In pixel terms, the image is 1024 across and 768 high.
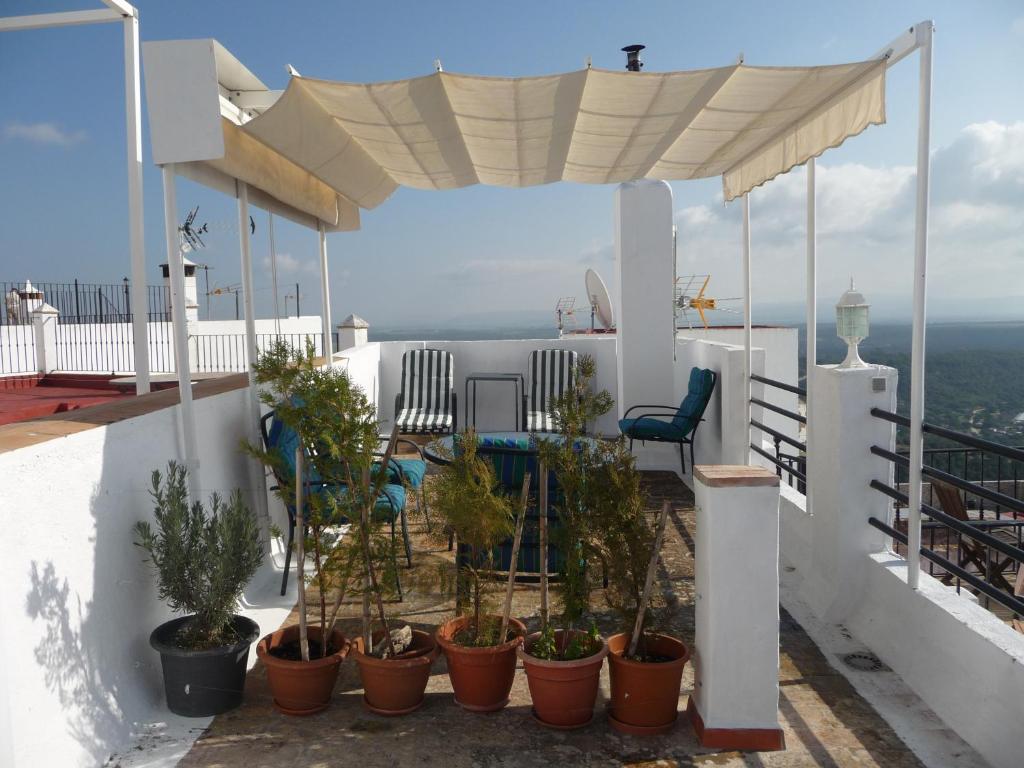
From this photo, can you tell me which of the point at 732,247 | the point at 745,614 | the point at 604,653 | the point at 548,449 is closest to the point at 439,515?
the point at 548,449

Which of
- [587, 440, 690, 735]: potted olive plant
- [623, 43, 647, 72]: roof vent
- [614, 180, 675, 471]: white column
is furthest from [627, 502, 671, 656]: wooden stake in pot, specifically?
[614, 180, 675, 471]: white column

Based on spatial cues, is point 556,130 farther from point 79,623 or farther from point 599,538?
point 79,623

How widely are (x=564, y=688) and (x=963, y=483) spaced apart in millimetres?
1611

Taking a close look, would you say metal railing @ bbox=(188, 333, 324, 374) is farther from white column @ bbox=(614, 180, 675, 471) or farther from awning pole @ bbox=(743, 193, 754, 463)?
awning pole @ bbox=(743, 193, 754, 463)

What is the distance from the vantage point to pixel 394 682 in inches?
112

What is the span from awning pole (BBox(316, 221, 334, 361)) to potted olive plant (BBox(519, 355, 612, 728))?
10.5 feet

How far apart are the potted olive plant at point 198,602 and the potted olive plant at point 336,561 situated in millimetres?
147

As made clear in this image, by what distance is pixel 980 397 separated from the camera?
50500mm

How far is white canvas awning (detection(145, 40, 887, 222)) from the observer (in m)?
3.15

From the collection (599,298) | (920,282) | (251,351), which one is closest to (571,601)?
(920,282)

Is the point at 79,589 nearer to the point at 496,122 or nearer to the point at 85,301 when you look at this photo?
the point at 496,122

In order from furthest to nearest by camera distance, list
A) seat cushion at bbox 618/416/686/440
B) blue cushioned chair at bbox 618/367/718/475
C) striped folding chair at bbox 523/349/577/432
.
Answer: striped folding chair at bbox 523/349/577/432
seat cushion at bbox 618/416/686/440
blue cushioned chair at bbox 618/367/718/475

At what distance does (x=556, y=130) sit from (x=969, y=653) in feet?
9.34

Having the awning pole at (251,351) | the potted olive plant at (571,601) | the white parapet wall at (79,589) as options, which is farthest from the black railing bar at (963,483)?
the awning pole at (251,351)
